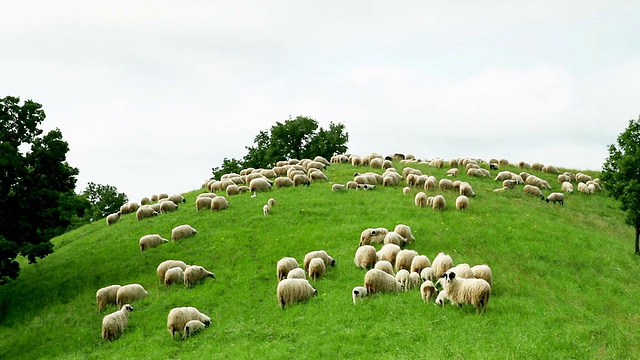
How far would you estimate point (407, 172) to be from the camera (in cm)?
4966

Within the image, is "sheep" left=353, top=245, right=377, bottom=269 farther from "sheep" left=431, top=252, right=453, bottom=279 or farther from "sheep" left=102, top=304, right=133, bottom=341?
"sheep" left=102, top=304, right=133, bottom=341

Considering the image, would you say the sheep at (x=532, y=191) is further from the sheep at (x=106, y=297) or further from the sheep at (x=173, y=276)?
the sheep at (x=106, y=297)

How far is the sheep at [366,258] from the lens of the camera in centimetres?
2645

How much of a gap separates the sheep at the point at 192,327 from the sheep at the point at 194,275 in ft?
20.2

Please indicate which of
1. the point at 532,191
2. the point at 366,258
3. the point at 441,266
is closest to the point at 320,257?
the point at 366,258

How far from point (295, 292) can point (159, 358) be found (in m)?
6.24

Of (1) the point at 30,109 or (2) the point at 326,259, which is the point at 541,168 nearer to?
(2) the point at 326,259

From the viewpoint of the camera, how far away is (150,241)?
35.5 meters

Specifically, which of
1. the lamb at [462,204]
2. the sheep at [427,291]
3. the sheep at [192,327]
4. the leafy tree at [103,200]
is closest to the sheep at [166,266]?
the sheep at [192,327]

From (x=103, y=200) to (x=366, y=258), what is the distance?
58625 mm

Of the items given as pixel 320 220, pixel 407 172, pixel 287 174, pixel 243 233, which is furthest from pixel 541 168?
pixel 243 233

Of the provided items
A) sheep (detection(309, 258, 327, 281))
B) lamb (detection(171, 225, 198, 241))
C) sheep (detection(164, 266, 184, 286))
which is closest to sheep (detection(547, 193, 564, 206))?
sheep (detection(309, 258, 327, 281))

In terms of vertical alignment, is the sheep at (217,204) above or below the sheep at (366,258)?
above

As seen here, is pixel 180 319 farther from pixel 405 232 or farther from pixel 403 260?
pixel 405 232
